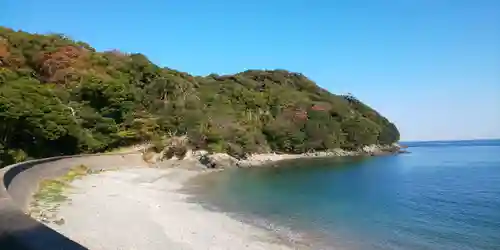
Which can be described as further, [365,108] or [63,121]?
[365,108]

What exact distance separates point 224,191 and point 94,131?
862 inches

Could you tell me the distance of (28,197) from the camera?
1483 cm

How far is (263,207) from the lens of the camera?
22.7 meters

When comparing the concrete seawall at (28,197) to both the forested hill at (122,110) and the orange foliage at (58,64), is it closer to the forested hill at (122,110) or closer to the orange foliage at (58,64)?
the forested hill at (122,110)

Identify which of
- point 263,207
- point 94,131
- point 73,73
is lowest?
point 263,207

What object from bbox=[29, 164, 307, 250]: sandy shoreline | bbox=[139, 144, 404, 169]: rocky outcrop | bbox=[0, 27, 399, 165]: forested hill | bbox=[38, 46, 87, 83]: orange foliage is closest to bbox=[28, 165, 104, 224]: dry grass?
bbox=[29, 164, 307, 250]: sandy shoreline

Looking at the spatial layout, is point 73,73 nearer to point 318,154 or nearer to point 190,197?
point 190,197

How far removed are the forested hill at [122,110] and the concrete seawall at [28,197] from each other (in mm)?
3709

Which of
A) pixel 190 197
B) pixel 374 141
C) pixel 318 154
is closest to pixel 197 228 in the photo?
pixel 190 197

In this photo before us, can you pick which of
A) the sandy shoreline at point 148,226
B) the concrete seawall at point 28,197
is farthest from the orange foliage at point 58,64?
the sandy shoreline at point 148,226

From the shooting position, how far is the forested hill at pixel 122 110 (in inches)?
1233

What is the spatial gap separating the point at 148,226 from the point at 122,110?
37961mm

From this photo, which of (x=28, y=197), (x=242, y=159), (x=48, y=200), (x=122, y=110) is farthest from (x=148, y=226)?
(x=242, y=159)

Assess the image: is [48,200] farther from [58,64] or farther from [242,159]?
[242,159]
